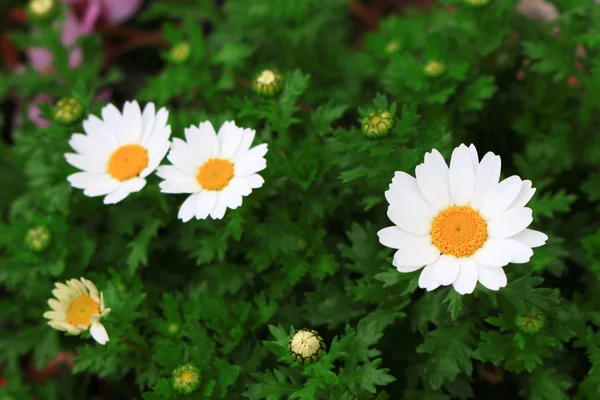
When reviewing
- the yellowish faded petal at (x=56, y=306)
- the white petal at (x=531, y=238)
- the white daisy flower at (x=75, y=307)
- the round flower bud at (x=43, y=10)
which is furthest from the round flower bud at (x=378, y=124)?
the round flower bud at (x=43, y=10)

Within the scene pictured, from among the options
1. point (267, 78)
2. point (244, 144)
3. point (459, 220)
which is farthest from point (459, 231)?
point (267, 78)

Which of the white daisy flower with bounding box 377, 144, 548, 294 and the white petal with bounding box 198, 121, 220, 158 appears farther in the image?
the white petal with bounding box 198, 121, 220, 158

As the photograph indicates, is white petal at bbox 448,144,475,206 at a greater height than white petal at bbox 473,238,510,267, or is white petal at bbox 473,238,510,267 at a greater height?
white petal at bbox 448,144,475,206

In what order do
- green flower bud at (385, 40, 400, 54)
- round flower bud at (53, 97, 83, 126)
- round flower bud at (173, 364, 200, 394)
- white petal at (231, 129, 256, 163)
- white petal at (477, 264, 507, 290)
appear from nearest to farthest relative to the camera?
white petal at (477, 264, 507, 290), round flower bud at (173, 364, 200, 394), white petal at (231, 129, 256, 163), round flower bud at (53, 97, 83, 126), green flower bud at (385, 40, 400, 54)

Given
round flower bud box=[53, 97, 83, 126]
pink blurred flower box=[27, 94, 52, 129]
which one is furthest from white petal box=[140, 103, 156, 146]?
pink blurred flower box=[27, 94, 52, 129]

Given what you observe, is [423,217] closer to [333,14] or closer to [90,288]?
[90,288]

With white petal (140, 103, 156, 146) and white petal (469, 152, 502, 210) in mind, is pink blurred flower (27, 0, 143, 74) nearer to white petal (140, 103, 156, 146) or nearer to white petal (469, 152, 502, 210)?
white petal (140, 103, 156, 146)

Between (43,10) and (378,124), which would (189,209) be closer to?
(378,124)
